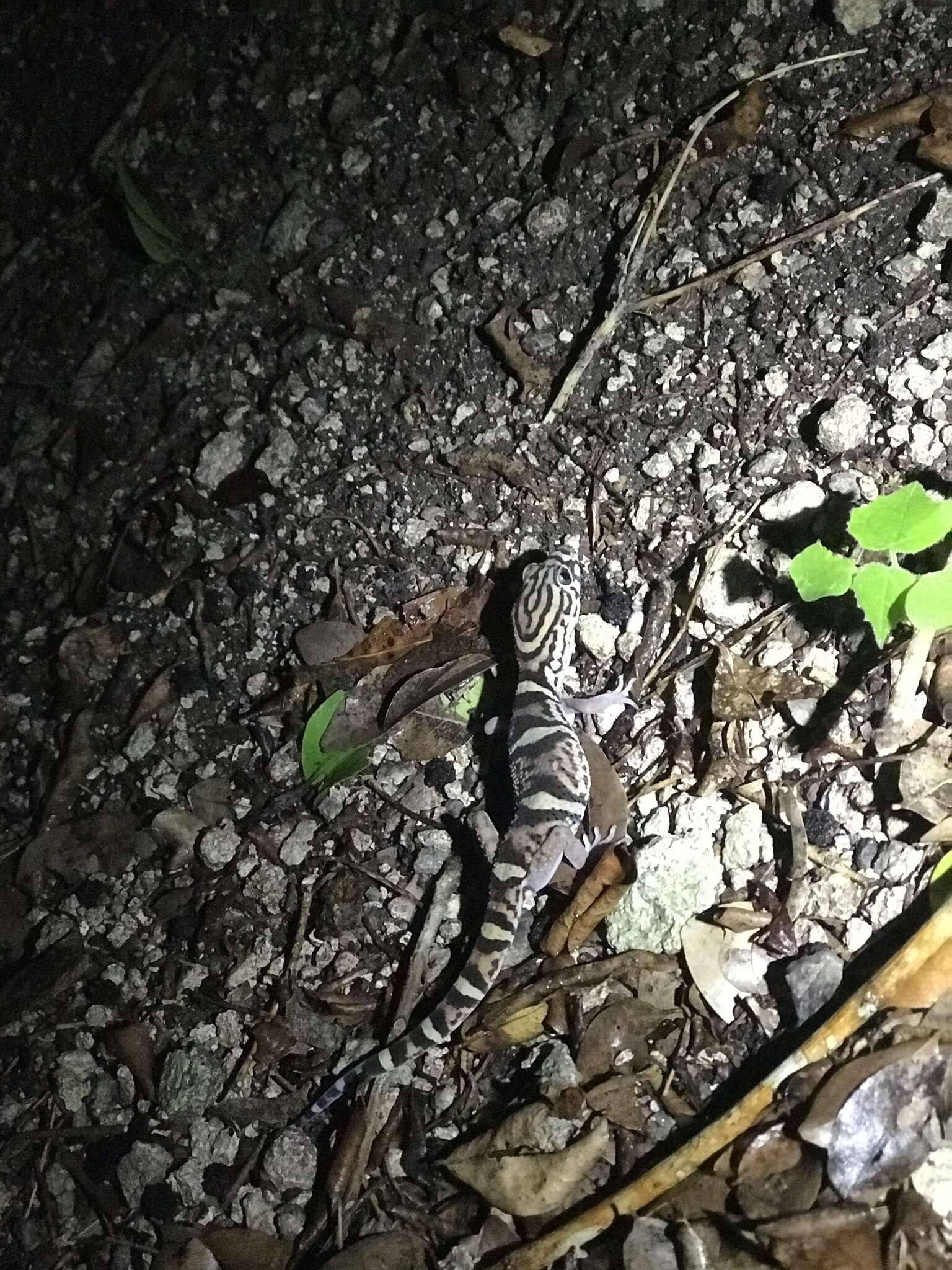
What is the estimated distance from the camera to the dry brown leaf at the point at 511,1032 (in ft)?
8.66

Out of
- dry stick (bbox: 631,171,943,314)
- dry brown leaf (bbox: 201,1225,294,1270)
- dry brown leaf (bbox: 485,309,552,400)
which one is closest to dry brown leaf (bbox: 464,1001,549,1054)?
dry brown leaf (bbox: 201,1225,294,1270)

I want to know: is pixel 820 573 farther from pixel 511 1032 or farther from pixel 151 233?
pixel 151 233

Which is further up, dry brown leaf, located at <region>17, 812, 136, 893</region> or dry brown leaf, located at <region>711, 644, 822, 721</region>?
dry brown leaf, located at <region>17, 812, 136, 893</region>

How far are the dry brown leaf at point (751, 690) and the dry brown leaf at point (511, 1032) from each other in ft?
3.14

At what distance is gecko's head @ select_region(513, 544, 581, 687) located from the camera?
3.09 meters

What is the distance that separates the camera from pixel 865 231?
127 inches

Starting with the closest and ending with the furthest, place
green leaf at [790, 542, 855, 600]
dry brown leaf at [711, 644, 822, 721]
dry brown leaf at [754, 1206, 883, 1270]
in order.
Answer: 1. dry brown leaf at [754, 1206, 883, 1270]
2. green leaf at [790, 542, 855, 600]
3. dry brown leaf at [711, 644, 822, 721]

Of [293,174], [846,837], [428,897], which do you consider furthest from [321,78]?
[846,837]

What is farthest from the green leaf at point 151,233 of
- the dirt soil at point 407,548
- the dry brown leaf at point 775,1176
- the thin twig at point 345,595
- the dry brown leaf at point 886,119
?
the dry brown leaf at point 775,1176

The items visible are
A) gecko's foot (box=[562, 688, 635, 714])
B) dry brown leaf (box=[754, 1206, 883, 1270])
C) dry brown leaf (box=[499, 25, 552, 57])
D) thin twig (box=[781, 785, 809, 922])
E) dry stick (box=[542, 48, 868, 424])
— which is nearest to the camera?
dry brown leaf (box=[754, 1206, 883, 1270])

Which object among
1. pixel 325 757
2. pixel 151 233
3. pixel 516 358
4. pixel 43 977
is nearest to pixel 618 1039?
pixel 325 757

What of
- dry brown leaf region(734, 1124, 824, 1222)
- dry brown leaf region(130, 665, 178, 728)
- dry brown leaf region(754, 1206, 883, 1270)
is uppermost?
dry brown leaf region(130, 665, 178, 728)

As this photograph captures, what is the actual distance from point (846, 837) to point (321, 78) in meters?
3.78

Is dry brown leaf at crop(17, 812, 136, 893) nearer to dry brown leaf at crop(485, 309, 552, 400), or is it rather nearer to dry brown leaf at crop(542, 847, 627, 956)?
dry brown leaf at crop(542, 847, 627, 956)
